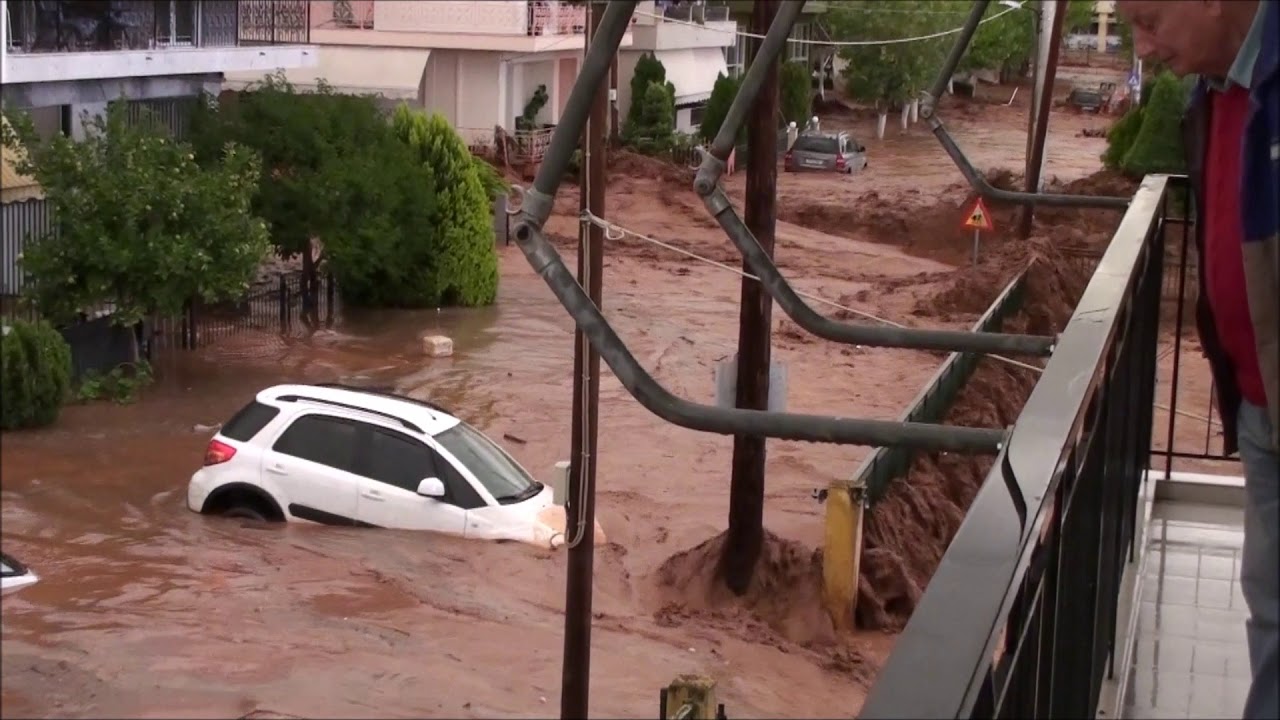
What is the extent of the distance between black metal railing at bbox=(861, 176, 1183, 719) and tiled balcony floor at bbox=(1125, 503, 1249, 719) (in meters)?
0.28

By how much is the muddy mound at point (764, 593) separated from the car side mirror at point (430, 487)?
5.43 feet

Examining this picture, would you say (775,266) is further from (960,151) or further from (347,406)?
(347,406)

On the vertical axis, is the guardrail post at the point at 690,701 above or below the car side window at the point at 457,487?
above

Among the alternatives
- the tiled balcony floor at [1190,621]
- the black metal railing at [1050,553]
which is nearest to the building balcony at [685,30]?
the tiled balcony floor at [1190,621]

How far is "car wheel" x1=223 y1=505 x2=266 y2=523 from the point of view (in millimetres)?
9008

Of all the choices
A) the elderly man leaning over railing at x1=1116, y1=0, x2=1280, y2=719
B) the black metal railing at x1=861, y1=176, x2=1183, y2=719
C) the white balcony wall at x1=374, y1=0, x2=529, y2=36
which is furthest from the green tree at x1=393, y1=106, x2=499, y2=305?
the elderly man leaning over railing at x1=1116, y1=0, x2=1280, y2=719

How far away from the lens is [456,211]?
1731 cm

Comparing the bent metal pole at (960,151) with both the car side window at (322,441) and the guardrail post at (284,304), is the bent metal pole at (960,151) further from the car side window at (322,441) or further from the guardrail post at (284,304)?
the guardrail post at (284,304)

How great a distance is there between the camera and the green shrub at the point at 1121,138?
86.2 feet

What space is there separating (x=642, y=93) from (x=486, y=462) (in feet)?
66.6

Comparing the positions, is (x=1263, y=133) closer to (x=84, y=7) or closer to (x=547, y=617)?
(x=84, y=7)

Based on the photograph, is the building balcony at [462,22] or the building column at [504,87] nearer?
the building balcony at [462,22]

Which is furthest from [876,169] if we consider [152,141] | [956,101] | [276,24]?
[152,141]

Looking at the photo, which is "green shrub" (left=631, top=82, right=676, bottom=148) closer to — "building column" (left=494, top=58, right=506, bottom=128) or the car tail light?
"building column" (left=494, top=58, right=506, bottom=128)
